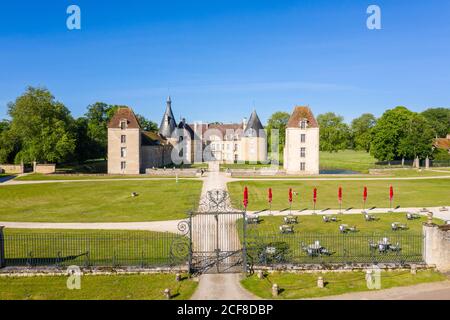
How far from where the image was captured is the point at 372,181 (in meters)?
48.4

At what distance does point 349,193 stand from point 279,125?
6597 cm

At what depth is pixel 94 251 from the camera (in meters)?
18.4

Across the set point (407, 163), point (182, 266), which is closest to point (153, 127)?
point (407, 163)

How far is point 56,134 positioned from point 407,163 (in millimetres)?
67535

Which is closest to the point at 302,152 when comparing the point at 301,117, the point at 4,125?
the point at 301,117

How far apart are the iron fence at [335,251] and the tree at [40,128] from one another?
49.1 m

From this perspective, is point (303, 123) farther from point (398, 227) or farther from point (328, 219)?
point (398, 227)

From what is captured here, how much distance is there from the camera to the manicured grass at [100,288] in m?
13.3

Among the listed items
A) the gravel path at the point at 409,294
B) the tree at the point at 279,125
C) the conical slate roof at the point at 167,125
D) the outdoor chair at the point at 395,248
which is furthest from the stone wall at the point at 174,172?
the tree at the point at 279,125

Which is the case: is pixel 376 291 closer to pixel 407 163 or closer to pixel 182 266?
pixel 182 266

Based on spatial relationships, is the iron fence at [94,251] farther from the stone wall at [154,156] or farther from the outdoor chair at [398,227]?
the stone wall at [154,156]

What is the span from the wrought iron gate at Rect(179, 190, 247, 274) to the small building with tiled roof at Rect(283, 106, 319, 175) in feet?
115
